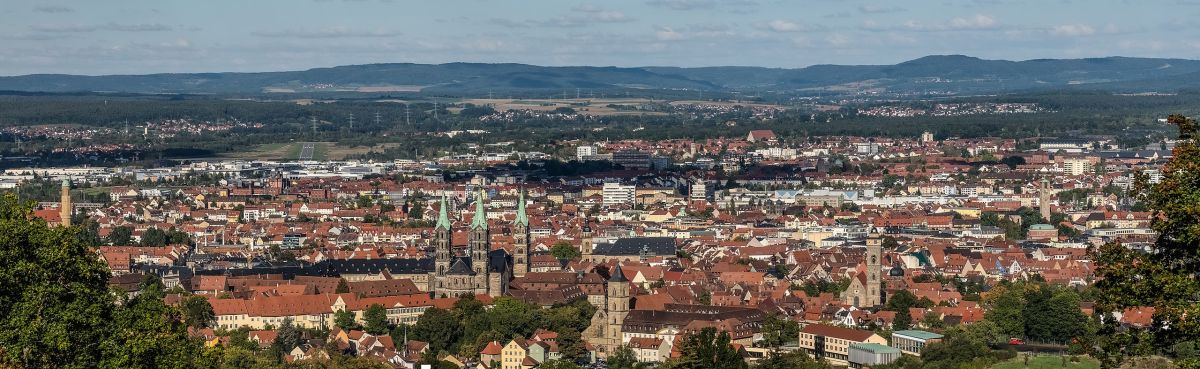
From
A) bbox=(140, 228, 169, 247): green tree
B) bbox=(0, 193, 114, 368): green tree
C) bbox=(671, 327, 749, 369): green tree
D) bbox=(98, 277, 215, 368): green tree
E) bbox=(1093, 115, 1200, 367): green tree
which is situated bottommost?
bbox=(140, 228, 169, 247): green tree

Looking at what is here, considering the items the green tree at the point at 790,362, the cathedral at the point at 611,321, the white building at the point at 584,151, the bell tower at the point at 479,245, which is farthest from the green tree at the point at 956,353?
the white building at the point at 584,151

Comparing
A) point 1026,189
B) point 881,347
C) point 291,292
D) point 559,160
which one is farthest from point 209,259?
point 559,160

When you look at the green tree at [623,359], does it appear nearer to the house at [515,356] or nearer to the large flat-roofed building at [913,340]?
the house at [515,356]

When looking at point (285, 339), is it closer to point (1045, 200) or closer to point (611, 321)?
point (611, 321)

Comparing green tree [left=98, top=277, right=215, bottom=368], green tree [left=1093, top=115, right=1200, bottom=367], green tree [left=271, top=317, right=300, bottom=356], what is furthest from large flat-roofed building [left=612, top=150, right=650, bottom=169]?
green tree [left=1093, top=115, right=1200, bottom=367]

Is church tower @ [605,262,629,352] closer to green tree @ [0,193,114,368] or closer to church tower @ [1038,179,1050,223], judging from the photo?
green tree @ [0,193,114,368]
